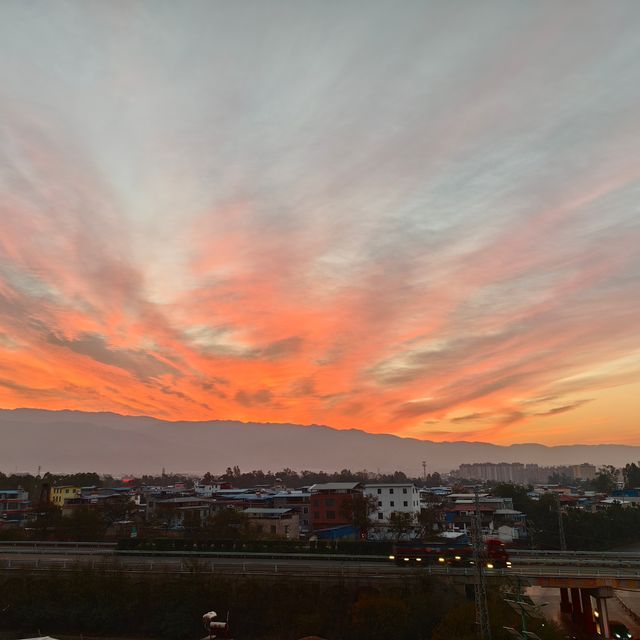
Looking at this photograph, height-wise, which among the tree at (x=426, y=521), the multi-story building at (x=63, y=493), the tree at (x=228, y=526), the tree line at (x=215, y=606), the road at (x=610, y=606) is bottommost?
the road at (x=610, y=606)

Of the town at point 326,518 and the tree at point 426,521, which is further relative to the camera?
the tree at point 426,521

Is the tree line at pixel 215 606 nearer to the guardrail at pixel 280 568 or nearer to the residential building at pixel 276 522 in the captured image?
the guardrail at pixel 280 568

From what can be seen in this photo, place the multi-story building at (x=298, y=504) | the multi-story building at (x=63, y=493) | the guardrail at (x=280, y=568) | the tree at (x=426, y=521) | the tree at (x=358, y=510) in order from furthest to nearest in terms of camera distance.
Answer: the multi-story building at (x=63, y=493)
the multi-story building at (x=298, y=504)
the tree at (x=426, y=521)
the tree at (x=358, y=510)
the guardrail at (x=280, y=568)

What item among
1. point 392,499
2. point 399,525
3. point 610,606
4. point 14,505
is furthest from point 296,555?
point 14,505

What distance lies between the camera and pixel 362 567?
150 ft

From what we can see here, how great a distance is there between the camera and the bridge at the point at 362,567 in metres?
40.2

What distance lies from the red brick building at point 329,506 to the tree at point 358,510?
1202 millimetres

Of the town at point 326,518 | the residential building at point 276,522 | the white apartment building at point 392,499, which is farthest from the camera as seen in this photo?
the white apartment building at point 392,499

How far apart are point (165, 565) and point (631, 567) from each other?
134ft

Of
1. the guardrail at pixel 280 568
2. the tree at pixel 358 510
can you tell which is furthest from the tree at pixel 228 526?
the tree at pixel 358 510

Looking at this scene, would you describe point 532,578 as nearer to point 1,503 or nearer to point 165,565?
point 165,565

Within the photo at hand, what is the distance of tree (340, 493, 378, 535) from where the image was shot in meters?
68.9

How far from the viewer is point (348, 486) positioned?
8400 centimetres

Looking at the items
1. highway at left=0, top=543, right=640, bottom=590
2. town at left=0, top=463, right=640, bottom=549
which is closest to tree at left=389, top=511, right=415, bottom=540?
town at left=0, top=463, right=640, bottom=549
